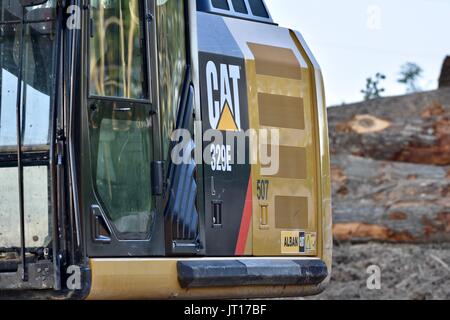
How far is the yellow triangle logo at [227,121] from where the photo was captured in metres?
8.05

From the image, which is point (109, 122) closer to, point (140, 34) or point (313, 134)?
point (140, 34)

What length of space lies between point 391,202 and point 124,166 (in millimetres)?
7619

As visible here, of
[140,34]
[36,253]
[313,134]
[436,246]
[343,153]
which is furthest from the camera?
[343,153]

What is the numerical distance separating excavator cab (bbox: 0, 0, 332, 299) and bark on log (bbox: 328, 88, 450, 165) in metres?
6.41

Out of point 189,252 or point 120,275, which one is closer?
point 120,275

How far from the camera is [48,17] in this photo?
22.7ft

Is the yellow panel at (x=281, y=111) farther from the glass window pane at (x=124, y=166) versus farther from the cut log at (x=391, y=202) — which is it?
the cut log at (x=391, y=202)

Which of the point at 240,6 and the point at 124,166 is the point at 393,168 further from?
the point at 124,166

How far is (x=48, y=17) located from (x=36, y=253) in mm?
1399

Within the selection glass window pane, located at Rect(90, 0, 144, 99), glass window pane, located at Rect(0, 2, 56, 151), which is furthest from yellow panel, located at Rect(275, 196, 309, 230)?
glass window pane, located at Rect(0, 2, 56, 151)

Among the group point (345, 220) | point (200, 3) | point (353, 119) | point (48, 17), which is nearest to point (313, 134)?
point (200, 3)

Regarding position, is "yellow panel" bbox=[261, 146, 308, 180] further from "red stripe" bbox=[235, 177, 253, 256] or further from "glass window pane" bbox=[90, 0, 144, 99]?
"glass window pane" bbox=[90, 0, 144, 99]

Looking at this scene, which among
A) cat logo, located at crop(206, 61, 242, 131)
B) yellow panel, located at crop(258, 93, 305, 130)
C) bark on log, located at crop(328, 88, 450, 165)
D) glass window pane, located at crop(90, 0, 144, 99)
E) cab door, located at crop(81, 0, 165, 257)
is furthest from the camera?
bark on log, located at crop(328, 88, 450, 165)

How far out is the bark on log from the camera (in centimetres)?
1512
